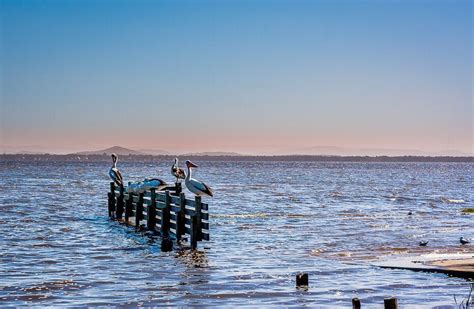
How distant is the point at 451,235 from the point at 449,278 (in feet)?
40.1

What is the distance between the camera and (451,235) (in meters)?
29.5

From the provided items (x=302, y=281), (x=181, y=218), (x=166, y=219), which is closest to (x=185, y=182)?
(x=166, y=219)

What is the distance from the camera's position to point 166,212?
27031 mm

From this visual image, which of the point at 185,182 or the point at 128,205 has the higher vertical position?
the point at 185,182

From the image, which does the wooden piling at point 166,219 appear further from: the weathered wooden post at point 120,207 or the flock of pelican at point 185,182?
the weathered wooden post at point 120,207

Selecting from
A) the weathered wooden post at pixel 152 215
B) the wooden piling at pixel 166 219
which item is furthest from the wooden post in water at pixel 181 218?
the weathered wooden post at pixel 152 215

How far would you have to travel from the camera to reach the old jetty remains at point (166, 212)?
24.0 m

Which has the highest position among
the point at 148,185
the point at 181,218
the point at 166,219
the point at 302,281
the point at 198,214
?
the point at 148,185

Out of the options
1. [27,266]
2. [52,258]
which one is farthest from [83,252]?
[27,266]

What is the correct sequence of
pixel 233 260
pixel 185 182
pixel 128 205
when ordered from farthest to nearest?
1. pixel 128 205
2. pixel 185 182
3. pixel 233 260

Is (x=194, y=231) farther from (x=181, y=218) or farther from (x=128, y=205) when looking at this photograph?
(x=128, y=205)

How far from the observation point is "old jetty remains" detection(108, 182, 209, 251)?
23984 mm

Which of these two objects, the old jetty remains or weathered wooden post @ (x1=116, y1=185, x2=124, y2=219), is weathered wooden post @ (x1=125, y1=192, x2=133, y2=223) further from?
weathered wooden post @ (x1=116, y1=185, x2=124, y2=219)

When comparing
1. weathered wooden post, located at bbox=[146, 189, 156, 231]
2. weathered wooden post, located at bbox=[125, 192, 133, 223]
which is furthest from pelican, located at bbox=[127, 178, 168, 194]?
weathered wooden post, located at bbox=[146, 189, 156, 231]
